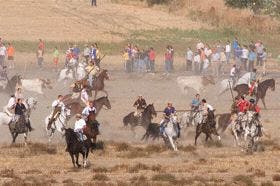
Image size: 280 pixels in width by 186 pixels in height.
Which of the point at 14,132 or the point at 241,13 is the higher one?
the point at 241,13

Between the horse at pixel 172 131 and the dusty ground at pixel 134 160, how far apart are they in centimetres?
47

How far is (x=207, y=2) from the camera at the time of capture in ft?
298

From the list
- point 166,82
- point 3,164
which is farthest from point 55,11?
point 3,164

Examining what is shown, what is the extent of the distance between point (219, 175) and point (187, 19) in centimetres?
5395

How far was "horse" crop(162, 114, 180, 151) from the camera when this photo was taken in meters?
37.0

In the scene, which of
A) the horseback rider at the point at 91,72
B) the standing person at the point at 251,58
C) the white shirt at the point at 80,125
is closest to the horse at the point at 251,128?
the white shirt at the point at 80,125

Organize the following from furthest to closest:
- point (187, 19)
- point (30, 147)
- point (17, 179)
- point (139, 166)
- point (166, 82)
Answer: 1. point (187, 19)
2. point (166, 82)
3. point (30, 147)
4. point (139, 166)
5. point (17, 179)

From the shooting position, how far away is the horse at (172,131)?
1457 inches

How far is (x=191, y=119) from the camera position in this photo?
40250 mm

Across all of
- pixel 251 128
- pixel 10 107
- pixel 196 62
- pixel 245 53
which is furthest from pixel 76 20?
pixel 251 128

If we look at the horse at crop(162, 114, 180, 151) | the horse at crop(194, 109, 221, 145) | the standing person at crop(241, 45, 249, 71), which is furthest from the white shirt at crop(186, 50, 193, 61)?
the horse at crop(162, 114, 180, 151)

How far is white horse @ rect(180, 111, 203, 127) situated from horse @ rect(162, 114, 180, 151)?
1.75 m

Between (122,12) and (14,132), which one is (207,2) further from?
(14,132)

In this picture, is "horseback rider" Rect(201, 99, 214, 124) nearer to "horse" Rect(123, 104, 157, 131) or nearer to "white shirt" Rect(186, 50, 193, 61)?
"horse" Rect(123, 104, 157, 131)
